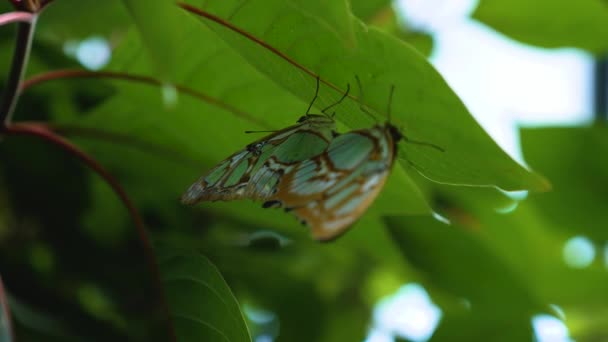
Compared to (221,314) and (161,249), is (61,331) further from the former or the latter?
(221,314)

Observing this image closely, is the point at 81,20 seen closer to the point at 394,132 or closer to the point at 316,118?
the point at 316,118

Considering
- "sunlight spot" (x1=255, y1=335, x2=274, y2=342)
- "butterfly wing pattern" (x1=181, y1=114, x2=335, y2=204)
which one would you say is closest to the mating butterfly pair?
"butterfly wing pattern" (x1=181, y1=114, x2=335, y2=204)

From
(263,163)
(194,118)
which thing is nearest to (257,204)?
(194,118)

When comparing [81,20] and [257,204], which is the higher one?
[81,20]

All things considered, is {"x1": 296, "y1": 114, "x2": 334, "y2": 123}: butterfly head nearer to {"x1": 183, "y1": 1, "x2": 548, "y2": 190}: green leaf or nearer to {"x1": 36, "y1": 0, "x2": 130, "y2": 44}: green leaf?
{"x1": 183, "y1": 1, "x2": 548, "y2": 190}: green leaf

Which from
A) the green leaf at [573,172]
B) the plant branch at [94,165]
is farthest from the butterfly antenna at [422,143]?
the green leaf at [573,172]

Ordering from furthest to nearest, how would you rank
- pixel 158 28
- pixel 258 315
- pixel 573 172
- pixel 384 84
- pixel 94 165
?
pixel 258 315 → pixel 573 172 → pixel 94 165 → pixel 384 84 → pixel 158 28

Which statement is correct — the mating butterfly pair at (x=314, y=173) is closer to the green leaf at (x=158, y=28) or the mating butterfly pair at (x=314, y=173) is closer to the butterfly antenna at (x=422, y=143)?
the butterfly antenna at (x=422, y=143)

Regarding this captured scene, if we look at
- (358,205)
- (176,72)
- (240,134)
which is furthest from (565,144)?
(358,205)
